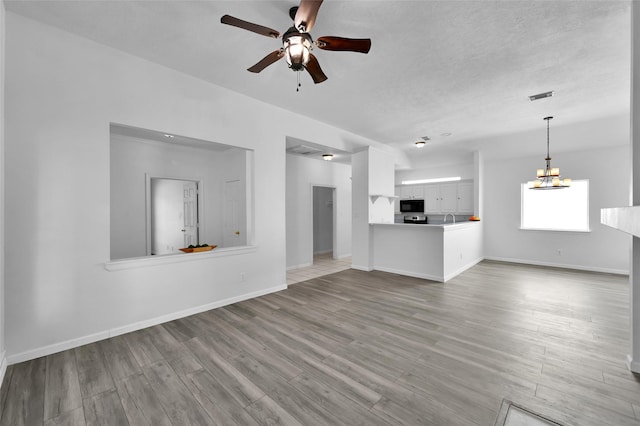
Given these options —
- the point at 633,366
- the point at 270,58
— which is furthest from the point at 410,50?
the point at 633,366

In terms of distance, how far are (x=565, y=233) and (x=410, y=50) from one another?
6.05 meters

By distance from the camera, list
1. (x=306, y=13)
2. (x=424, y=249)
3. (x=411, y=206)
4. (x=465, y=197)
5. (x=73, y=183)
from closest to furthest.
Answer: (x=306, y=13)
(x=73, y=183)
(x=424, y=249)
(x=465, y=197)
(x=411, y=206)

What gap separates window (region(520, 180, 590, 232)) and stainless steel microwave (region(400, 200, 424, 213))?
245cm

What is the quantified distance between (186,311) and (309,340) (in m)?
1.69

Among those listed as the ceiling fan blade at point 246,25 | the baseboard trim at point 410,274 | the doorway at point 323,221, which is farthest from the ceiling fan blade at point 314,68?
the doorway at point 323,221

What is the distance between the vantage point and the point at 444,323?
312cm

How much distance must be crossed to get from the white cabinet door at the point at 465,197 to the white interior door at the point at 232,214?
19.2 ft

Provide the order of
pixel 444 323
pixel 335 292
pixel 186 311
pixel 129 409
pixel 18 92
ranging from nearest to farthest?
pixel 129 409 → pixel 18 92 → pixel 444 323 → pixel 186 311 → pixel 335 292

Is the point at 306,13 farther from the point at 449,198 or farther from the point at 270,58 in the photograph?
the point at 449,198

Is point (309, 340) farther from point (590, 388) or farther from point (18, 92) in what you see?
point (18, 92)

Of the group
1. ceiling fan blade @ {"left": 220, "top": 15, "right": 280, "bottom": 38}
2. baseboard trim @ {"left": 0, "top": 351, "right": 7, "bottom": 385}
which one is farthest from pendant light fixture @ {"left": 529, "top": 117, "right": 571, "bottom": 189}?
baseboard trim @ {"left": 0, "top": 351, "right": 7, "bottom": 385}

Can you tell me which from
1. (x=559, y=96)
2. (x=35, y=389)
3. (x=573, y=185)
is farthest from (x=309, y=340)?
(x=573, y=185)

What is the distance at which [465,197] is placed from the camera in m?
7.27

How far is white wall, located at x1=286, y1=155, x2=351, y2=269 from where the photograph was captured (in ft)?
20.7
